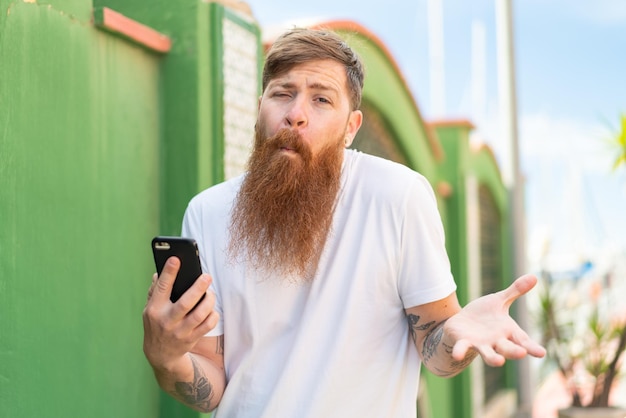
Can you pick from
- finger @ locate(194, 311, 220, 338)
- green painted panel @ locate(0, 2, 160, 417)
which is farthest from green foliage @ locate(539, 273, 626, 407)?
finger @ locate(194, 311, 220, 338)

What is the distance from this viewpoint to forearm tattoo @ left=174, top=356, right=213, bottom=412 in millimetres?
2307

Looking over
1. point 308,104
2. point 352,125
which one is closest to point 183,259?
point 308,104

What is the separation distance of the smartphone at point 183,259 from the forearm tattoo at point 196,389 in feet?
0.98

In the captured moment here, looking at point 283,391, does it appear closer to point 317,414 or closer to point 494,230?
point 317,414

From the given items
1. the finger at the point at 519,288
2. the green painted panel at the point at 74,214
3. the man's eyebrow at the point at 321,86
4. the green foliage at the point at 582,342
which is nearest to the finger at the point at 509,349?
the finger at the point at 519,288

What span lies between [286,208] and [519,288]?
79cm

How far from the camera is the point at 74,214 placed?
3.13 meters

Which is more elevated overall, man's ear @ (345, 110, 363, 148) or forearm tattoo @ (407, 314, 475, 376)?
man's ear @ (345, 110, 363, 148)

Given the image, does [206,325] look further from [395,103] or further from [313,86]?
[395,103]

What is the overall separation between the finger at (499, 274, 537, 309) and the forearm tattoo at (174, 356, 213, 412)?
88 centimetres

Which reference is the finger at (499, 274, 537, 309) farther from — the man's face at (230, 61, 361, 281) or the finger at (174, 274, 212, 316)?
the finger at (174, 274, 212, 316)

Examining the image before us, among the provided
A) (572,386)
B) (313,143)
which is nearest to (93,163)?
(313,143)

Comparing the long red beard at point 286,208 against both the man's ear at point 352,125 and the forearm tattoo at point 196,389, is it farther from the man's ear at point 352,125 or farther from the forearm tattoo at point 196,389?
the forearm tattoo at point 196,389

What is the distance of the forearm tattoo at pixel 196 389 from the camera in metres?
2.31
